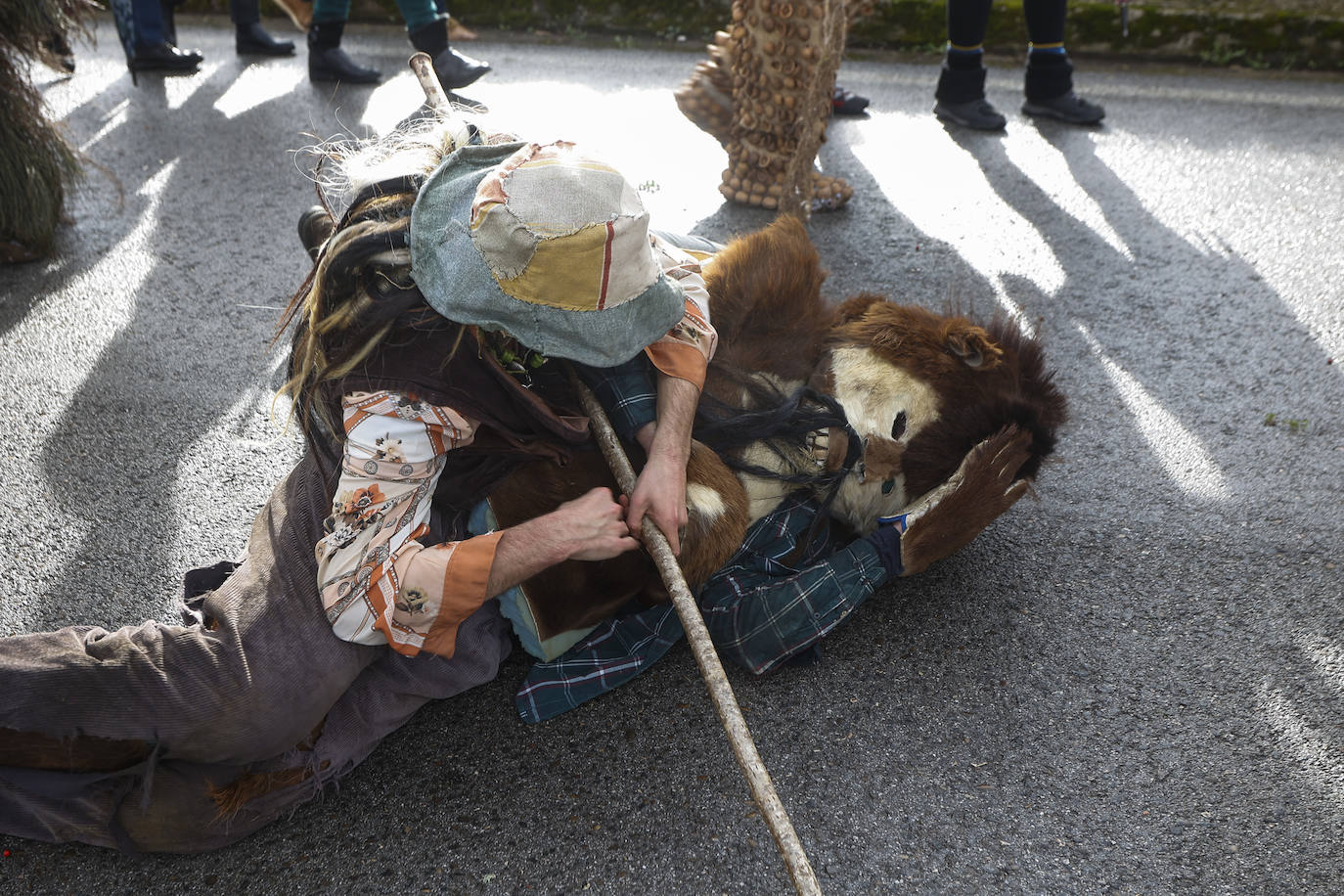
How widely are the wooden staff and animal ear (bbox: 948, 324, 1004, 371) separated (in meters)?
0.71

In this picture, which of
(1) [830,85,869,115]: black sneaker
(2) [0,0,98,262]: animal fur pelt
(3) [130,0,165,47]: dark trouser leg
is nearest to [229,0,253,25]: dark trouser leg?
(3) [130,0,165,47]: dark trouser leg

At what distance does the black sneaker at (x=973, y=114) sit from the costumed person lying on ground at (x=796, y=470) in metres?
2.76

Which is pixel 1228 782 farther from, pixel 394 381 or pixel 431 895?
pixel 394 381

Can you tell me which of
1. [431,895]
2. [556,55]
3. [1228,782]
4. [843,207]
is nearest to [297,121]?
[556,55]

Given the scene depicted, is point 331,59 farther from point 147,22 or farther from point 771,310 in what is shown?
point 771,310

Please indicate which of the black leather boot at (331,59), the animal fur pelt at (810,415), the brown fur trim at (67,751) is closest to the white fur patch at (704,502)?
the animal fur pelt at (810,415)

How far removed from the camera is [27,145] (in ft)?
10.8

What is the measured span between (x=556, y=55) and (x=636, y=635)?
14.5 feet

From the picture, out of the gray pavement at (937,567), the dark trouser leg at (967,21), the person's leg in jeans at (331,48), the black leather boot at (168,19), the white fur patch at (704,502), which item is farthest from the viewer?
the black leather boot at (168,19)

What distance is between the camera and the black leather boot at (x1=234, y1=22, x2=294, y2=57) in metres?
5.34

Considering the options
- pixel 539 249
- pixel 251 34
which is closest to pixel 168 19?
pixel 251 34

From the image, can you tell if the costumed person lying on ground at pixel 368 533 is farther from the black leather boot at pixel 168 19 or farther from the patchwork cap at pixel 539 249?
the black leather boot at pixel 168 19

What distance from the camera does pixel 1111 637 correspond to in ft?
6.80

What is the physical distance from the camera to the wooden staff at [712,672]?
4.44 ft
